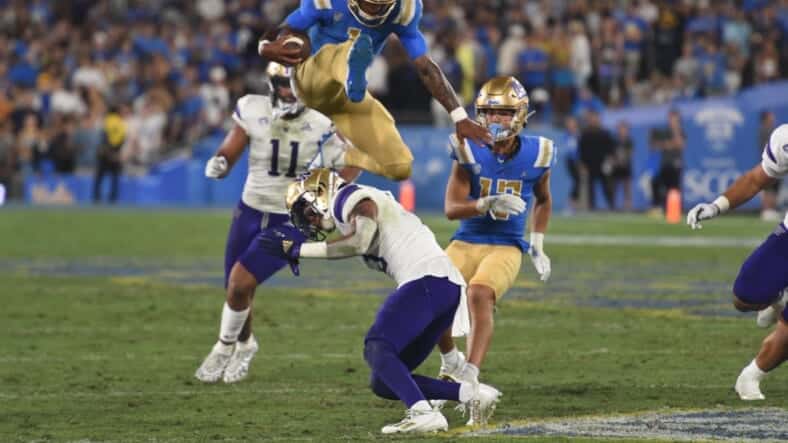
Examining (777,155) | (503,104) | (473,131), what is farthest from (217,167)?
(777,155)

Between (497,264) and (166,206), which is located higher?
(497,264)

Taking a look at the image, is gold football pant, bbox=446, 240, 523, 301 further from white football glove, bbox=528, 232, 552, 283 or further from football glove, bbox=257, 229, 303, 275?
football glove, bbox=257, 229, 303, 275

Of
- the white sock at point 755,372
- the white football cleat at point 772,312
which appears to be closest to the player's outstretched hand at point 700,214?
the white football cleat at point 772,312

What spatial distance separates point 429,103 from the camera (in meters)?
23.4

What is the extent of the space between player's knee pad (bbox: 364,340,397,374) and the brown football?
155 centimetres

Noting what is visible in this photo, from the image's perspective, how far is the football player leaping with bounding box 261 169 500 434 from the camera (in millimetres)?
6695

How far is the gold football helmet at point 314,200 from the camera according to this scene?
6.88 m

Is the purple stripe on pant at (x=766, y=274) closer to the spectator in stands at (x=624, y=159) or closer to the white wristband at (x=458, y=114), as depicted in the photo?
the white wristband at (x=458, y=114)

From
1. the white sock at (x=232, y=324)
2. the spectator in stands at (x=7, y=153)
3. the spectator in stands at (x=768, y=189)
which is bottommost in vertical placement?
the spectator in stands at (x=7, y=153)

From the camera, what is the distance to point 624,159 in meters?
22.2

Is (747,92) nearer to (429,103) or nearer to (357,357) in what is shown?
(429,103)

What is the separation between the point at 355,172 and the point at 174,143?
1672cm

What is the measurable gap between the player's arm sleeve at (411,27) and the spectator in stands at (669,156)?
14267 mm

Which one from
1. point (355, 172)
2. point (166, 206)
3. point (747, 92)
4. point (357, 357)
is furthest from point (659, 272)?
point (166, 206)
